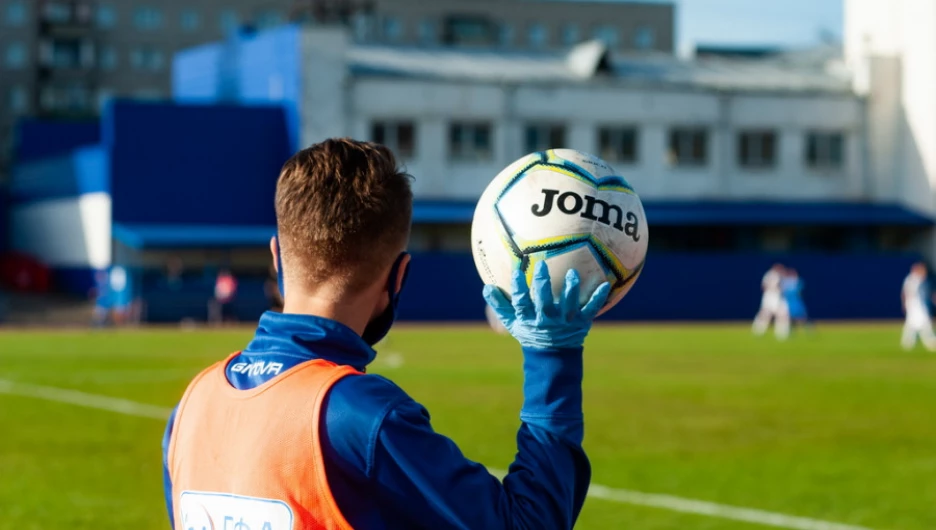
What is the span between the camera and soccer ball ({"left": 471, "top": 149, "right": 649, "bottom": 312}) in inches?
142

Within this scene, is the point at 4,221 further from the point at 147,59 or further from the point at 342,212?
the point at 342,212

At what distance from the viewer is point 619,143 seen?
188 ft

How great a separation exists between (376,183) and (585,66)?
2208 inches

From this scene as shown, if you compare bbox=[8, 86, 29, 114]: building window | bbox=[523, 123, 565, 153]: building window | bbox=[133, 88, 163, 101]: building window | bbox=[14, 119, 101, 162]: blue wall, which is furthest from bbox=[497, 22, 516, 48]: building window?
bbox=[523, 123, 565, 153]: building window

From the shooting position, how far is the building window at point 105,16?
104312mm

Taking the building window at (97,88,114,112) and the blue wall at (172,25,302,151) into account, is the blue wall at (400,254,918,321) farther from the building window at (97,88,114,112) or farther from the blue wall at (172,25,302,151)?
the building window at (97,88,114,112)

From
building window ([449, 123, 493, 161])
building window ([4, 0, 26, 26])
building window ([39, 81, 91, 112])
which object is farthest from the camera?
building window ([39, 81, 91, 112])

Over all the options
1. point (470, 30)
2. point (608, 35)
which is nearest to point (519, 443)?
point (470, 30)

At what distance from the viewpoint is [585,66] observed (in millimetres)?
58406

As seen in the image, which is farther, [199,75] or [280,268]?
[199,75]

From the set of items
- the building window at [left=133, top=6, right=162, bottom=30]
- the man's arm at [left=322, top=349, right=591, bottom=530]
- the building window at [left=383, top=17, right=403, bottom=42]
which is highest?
the man's arm at [left=322, top=349, right=591, bottom=530]

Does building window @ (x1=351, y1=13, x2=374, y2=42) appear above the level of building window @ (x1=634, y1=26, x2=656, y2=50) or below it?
above

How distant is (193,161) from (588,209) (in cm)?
5185

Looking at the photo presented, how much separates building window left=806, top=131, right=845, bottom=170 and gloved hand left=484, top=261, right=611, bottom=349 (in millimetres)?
57392
